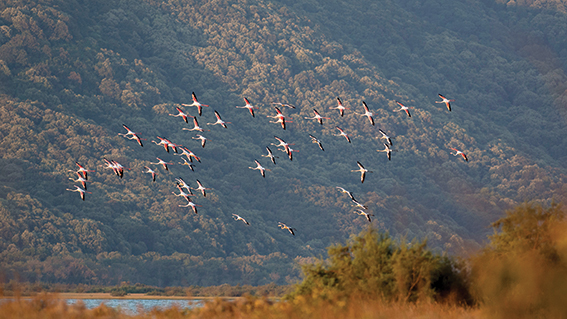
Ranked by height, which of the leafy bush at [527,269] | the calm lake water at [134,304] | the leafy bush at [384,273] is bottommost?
the calm lake water at [134,304]

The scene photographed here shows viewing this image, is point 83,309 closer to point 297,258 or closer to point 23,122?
point 297,258

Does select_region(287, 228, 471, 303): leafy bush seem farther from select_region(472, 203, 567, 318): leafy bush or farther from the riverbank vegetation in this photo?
select_region(472, 203, 567, 318): leafy bush

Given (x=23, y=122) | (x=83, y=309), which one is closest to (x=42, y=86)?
(x=23, y=122)

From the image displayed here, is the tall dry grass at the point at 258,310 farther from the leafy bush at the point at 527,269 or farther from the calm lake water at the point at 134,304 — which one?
the leafy bush at the point at 527,269

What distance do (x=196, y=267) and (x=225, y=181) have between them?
45.2m

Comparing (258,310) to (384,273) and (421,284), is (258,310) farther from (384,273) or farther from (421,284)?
(421,284)

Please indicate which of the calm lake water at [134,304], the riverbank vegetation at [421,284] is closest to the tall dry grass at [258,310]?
the riverbank vegetation at [421,284]

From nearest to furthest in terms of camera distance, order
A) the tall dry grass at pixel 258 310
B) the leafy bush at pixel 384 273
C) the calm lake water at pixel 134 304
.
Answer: the tall dry grass at pixel 258 310 → the calm lake water at pixel 134 304 → the leafy bush at pixel 384 273

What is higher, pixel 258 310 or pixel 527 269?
pixel 527 269

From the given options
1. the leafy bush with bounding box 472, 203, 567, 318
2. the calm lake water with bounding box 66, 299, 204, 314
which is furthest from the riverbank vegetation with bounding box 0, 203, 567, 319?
the calm lake water with bounding box 66, 299, 204, 314

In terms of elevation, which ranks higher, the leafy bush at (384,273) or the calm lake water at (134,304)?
the leafy bush at (384,273)

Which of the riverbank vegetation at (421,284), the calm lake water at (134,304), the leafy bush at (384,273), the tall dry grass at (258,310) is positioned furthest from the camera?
the leafy bush at (384,273)

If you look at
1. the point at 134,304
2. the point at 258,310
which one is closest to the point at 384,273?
the point at 258,310

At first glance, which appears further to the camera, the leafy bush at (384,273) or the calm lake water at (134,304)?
the leafy bush at (384,273)
